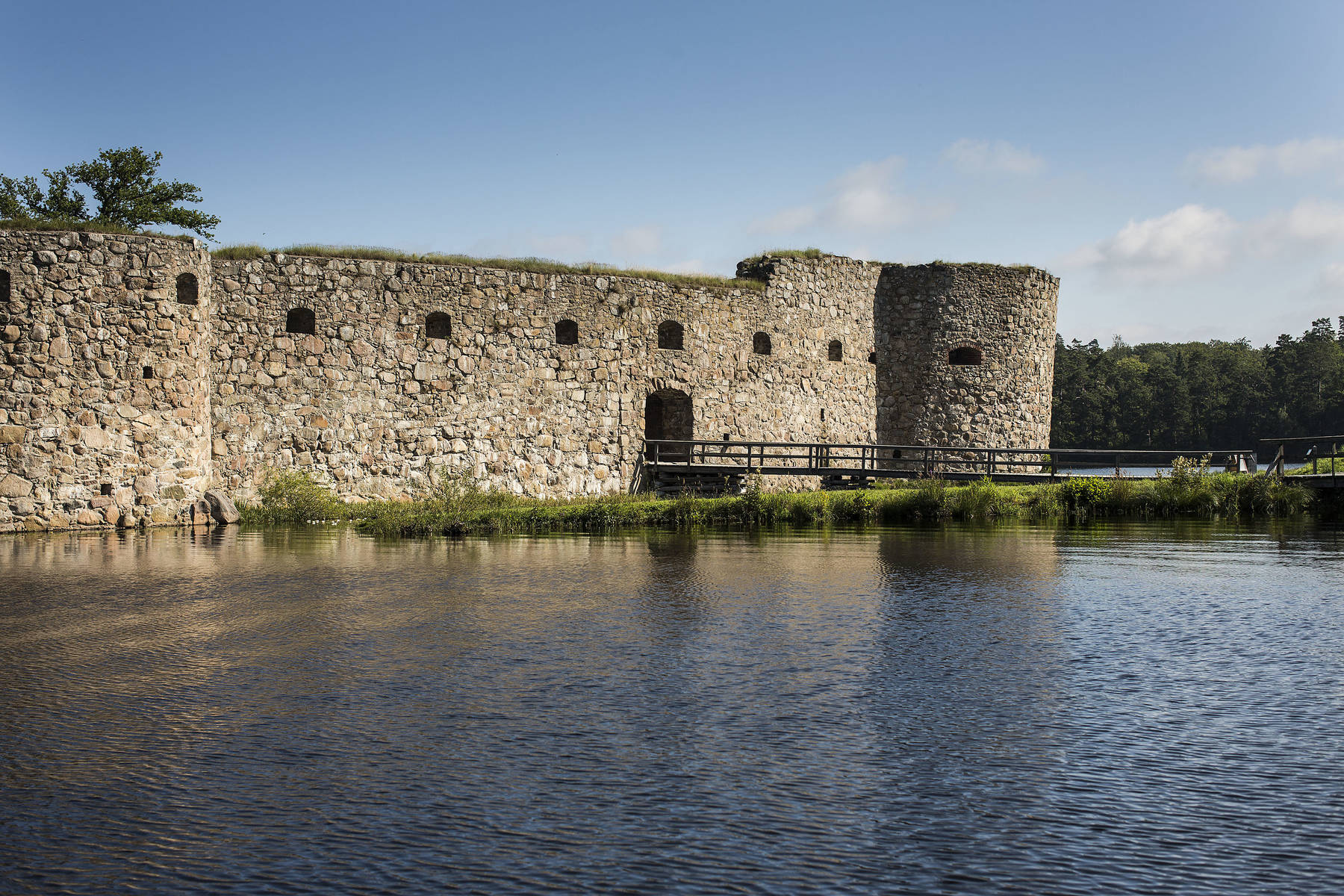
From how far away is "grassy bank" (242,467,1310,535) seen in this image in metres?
15.4

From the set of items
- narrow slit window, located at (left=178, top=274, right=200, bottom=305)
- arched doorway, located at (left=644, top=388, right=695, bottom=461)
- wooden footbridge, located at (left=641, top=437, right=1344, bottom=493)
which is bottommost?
wooden footbridge, located at (left=641, top=437, right=1344, bottom=493)

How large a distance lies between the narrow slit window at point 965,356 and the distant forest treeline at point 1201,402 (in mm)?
32009

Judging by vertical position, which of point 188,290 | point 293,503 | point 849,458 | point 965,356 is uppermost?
point 188,290

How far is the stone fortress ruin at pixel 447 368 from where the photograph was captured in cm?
1549

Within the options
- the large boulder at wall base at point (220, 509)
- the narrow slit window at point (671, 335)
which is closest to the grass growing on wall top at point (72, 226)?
the large boulder at wall base at point (220, 509)

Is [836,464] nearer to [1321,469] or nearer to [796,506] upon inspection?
[796,506]

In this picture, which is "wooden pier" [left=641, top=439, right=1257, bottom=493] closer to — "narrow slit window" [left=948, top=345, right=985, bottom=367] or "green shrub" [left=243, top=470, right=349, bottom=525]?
"narrow slit window" [left=948, top=345, right=985, bottom=367]

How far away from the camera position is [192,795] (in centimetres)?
434

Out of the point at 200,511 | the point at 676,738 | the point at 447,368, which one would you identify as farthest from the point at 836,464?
the point at 676,738

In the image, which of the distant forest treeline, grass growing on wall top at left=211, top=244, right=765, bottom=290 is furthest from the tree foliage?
the distant forest treeline

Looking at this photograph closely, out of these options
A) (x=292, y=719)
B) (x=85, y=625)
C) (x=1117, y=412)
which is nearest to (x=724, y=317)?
(x=85, y=625)

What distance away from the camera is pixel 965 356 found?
933 inches

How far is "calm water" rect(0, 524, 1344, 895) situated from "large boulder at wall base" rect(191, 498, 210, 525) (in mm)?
7068

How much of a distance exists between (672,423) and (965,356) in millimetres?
6756
